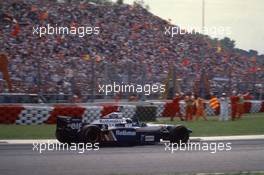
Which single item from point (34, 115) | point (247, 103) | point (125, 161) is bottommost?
point (125, 161)

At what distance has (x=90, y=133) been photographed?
46.4 ft

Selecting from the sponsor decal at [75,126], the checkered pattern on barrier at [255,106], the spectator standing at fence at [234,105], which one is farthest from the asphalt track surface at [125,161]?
the checkered pattern on barrier at [255,106]

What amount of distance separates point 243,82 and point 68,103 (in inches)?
400

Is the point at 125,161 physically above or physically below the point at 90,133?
below

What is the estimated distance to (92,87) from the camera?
77.2 ft

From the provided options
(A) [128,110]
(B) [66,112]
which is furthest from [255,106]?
(B) [66,112]

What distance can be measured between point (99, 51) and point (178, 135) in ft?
50.3

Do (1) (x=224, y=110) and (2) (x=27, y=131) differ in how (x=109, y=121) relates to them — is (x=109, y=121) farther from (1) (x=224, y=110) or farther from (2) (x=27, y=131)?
(1) (x=224, y=110)

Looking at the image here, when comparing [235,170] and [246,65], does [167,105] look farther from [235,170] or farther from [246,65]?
[235,170]

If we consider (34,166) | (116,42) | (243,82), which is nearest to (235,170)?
(34,166)

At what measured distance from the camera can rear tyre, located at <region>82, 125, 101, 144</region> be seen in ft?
46.2

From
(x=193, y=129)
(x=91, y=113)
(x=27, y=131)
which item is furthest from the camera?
(x=91, y=113)

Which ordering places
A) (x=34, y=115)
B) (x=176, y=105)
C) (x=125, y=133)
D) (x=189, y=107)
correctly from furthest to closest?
(x=189, y=107)
(x=176, y=105)
(x=34, y=115)
(x=125, y=133)

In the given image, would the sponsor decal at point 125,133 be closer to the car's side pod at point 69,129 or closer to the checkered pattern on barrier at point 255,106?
the car's side pod at point 69,129
